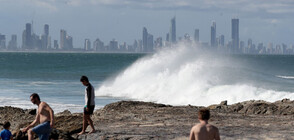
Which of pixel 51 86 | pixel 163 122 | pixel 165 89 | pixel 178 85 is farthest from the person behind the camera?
pixel 51 86

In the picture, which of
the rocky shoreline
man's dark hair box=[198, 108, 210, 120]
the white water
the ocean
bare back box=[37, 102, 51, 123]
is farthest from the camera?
the white water

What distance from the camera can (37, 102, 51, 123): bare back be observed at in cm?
1004

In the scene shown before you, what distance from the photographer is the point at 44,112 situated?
1009cm

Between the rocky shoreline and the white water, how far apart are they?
11999mm

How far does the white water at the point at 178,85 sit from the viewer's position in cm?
3278

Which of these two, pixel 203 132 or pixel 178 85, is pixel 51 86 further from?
pixel 203 132

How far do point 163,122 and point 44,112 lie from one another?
17.8 ft

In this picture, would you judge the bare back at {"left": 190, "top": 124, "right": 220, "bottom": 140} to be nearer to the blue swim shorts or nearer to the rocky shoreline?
the blue swim shorts

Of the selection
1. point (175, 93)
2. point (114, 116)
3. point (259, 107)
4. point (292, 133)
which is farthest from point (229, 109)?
point (175, 93)

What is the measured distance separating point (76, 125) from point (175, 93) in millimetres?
Result: 23062

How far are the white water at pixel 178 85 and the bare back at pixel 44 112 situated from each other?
2116cm

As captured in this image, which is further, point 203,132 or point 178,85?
point 178,85

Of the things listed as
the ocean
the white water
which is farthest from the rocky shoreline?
the white water

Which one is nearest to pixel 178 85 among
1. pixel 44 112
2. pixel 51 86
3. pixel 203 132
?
pixel 51 86
